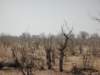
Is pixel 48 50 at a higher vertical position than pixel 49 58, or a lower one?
higher

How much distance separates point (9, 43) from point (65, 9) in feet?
4.21

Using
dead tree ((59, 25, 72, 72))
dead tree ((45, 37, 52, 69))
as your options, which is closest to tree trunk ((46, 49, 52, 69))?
dead tree ((45, 37, 52, 69))

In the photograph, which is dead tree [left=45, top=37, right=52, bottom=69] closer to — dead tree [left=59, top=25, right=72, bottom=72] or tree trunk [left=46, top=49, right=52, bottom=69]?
tree trunk [left=46, top=49, right=52, bottom=69]

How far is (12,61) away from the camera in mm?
12453

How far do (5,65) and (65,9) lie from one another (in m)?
1.61

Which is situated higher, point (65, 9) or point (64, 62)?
point (65, 9)

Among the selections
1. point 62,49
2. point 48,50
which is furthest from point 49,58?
point 62,49

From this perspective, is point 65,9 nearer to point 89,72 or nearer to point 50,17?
point 50,17

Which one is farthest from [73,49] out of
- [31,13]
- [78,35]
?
[31,13]

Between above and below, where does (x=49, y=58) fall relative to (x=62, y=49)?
below

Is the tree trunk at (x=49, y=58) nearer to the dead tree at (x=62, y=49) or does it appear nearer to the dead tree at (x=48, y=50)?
the dead tree at (x=48, y=50)

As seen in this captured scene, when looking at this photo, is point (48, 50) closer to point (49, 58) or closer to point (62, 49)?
→ point (49, 58)

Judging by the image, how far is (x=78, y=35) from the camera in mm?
12477

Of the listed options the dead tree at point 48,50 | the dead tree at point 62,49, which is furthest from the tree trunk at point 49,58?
the dead tree at point 62,49
